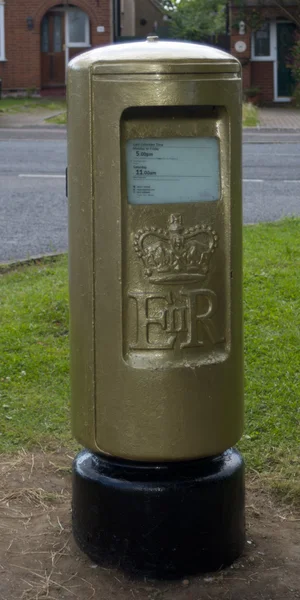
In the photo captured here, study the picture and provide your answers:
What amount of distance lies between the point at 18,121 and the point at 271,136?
24.8 feet

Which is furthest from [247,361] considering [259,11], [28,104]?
[259,11]

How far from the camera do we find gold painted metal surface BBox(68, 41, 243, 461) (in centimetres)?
303

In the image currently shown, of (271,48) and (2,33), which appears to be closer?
(271,48)

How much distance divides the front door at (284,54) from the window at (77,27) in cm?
685

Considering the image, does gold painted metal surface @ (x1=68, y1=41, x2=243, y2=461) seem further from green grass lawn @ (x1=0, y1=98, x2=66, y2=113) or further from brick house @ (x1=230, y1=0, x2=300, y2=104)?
brick house @ (x1=230, y1=0, x2=300, y2=104)

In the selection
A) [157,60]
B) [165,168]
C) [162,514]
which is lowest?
[162,514]

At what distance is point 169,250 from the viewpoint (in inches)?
121

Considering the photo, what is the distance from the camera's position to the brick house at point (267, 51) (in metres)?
30.4

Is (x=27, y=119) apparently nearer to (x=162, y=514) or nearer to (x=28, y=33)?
(x=28, y=33)

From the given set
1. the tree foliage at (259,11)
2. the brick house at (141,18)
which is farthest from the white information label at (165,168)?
the brick house at (141,18)

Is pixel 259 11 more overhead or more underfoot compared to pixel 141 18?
more underfoot

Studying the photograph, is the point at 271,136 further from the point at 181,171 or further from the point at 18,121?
the point at 181,171

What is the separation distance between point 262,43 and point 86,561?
29.5 meters

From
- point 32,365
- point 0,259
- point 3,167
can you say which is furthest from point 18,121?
point 32,365
